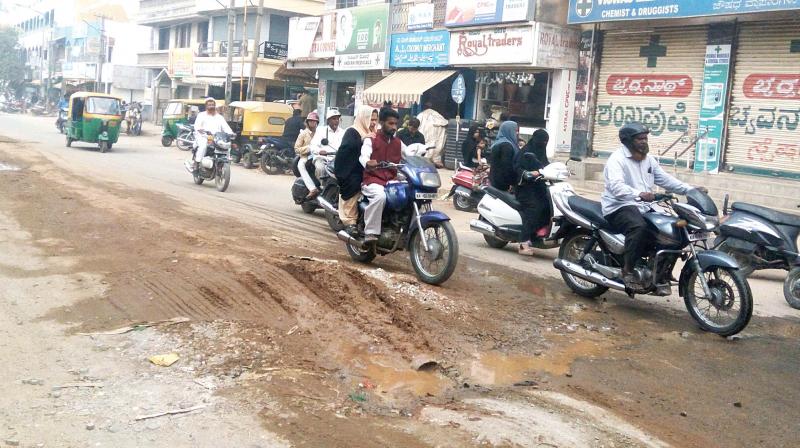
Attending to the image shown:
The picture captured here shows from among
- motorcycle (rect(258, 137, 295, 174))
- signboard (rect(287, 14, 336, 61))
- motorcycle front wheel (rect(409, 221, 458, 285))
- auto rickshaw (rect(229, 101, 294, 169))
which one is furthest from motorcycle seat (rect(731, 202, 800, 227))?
signboard (rect(287, 14, 336, 61))

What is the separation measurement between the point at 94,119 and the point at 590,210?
64.0ft

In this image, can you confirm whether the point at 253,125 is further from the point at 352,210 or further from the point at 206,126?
the point at 352,210

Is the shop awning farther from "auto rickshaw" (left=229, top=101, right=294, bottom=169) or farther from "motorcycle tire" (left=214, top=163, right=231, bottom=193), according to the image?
"motorcycle tire" (left=214, top=163, right=231, bottom=193)

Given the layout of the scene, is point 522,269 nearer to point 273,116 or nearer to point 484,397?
point 484,397

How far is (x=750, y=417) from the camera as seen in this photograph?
14.6ft

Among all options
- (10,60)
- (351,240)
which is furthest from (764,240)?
(10,60)

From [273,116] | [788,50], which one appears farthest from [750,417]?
[273,116]

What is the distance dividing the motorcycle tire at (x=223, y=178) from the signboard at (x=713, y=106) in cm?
1027

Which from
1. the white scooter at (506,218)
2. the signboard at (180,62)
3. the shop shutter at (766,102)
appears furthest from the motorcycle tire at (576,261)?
the signboard at (180,62)

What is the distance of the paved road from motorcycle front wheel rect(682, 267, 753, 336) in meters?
0.93

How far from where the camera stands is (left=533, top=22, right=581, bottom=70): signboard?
19.5 metres

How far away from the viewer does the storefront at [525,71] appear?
64.6 ft

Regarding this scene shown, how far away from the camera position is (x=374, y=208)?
7.67m

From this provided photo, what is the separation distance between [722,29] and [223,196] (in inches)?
441
